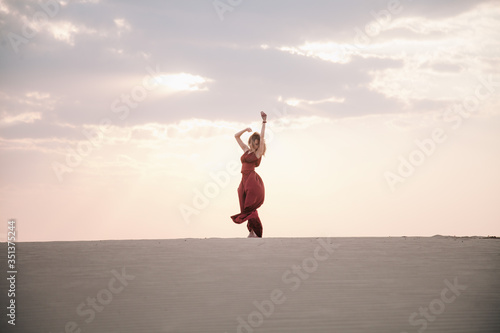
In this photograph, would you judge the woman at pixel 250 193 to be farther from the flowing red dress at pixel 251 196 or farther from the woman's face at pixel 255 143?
the woman's face at pixel 255 143

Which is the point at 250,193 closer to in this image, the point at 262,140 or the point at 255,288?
the point at 262,140

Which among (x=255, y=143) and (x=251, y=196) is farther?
(x=251, y=196)

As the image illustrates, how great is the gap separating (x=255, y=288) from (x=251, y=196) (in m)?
6.68

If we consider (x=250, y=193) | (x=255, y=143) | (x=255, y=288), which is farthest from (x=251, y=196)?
(x=255, y=288)

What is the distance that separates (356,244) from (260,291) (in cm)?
478

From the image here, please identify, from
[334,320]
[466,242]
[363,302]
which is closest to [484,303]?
[363,302]

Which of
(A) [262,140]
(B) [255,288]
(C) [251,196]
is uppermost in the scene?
(A) [262,140]

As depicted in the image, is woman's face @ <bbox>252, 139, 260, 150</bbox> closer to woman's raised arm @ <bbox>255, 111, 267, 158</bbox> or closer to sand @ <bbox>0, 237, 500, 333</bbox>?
woman's raised arm @ <bbox>255, 111, 267, 158</bbox>

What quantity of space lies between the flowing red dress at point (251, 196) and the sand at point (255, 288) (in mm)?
2691

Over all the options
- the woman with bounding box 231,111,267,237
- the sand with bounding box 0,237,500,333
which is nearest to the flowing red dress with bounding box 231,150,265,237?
the woman with bounding box 231,111,267,237

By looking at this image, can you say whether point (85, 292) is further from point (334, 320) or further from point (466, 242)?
point (466, 242)

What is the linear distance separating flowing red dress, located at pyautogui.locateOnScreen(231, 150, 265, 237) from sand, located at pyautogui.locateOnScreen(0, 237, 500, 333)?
2.69 m

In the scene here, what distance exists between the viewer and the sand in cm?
734

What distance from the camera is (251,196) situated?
1537 cm
